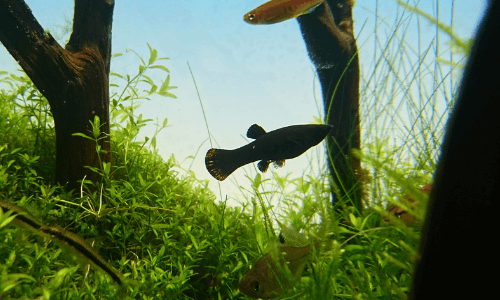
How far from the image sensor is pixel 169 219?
8.19ft

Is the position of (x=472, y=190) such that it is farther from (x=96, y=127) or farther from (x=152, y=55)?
(x=152, y=55)

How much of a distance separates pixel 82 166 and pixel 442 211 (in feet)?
8.45

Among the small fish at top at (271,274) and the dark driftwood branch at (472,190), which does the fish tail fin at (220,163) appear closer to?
the small fish at top at (271,274)

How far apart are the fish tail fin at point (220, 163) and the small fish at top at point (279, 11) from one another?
1.26 metres

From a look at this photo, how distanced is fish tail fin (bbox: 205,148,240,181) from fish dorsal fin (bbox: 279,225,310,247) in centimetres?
126

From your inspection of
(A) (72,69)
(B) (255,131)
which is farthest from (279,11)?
(A) (72,69)

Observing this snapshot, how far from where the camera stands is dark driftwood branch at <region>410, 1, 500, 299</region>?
22.5 inches

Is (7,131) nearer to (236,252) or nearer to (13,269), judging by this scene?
(13,269)

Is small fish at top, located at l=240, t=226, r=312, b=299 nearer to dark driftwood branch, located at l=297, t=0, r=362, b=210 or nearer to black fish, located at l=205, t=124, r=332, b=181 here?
black fish, located at l=205, t=124, r=332, b=181

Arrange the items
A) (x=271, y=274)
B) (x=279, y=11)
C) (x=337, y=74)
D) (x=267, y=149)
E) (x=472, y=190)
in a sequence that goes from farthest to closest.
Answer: (x=337, y=74) < (x=267, y=149) < (x=279, y=11) < (x=271, y=274) < (x=472, y=190)

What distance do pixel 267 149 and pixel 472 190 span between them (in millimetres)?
2239

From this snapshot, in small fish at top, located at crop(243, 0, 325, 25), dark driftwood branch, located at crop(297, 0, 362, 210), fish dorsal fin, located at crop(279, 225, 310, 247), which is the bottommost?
fish dorsal fin, located at crop(279, 225, 310, 247)

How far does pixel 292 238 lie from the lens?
1.85 m

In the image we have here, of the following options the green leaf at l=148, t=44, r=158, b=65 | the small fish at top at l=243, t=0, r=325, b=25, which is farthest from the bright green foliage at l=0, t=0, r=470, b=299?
the small fish at top at l=243, t=0, r=325, b=25
